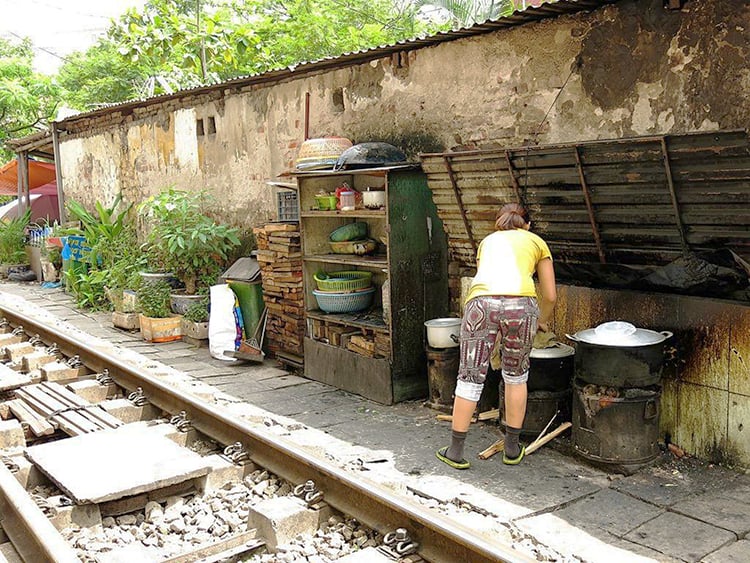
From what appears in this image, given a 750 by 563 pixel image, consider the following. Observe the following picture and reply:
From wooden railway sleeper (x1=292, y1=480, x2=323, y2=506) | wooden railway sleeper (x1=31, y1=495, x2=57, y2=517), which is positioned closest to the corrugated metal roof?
wooden railway sleeper (x1=292, y1=480, x2=323, y2=506)

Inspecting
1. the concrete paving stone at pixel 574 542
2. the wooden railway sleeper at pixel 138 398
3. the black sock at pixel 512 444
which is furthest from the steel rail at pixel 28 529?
the black sock at pixel 512 444

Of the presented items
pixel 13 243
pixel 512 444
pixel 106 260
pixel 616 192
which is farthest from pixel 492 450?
pixel 13 243

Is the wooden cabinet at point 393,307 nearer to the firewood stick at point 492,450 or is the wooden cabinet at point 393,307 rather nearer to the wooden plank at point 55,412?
the firewood stick at point 492,450

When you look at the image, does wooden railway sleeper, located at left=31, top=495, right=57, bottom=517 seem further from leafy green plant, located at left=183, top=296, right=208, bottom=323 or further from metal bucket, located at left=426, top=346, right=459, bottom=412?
leafy green plant, located at left=183, top=296, right=208, bottom=323

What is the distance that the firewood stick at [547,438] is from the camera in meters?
5.61

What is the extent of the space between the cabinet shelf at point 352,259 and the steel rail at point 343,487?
2253 millimetres

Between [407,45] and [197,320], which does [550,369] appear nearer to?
[407,45]

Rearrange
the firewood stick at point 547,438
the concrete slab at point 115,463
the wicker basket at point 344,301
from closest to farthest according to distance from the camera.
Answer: the concrete slab at point 115,463, the firewood stick at point 547,438, the wicker basket at point 344,301

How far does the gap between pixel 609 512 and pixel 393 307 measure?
294cm

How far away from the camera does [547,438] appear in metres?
5.67

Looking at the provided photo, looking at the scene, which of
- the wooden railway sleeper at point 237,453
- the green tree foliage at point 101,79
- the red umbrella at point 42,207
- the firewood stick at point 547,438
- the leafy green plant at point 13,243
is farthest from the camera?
the green tree foliage at point 101,79

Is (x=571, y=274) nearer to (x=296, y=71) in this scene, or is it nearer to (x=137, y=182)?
(x=296, y=71)

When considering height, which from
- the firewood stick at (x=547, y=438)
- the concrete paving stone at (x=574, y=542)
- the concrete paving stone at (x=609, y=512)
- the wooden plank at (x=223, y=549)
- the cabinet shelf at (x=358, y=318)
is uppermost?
the cabinet shelf at (x=358, y=318)

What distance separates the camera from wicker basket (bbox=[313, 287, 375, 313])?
25.4 feet
